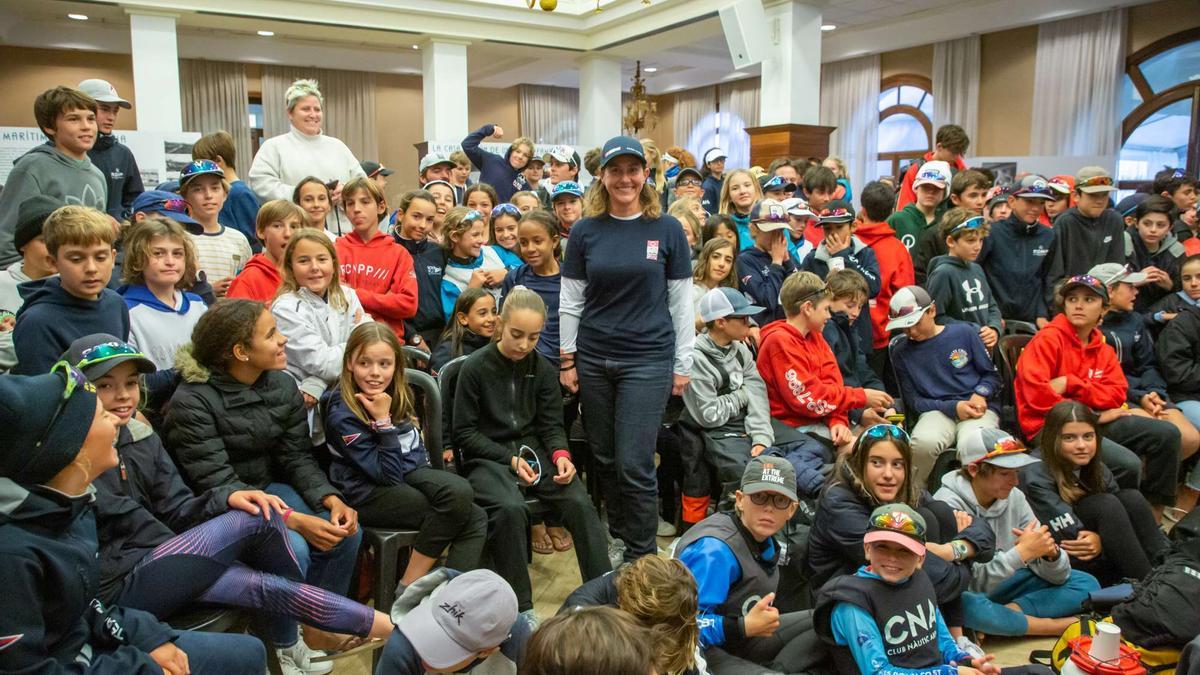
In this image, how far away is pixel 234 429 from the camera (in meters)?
2.24

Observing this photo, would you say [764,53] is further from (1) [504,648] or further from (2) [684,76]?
(1) [504,648]

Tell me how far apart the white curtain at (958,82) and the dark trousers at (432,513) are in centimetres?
1094

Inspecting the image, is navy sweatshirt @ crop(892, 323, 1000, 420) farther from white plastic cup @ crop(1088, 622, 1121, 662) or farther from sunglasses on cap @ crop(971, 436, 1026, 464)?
white plastic cup @ crop(1088, 622, 1121, 662)

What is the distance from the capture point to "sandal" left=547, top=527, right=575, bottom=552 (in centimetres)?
328

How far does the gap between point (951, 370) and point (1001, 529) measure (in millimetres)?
938

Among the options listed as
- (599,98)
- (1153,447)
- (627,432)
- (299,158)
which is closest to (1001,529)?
(1153,447)

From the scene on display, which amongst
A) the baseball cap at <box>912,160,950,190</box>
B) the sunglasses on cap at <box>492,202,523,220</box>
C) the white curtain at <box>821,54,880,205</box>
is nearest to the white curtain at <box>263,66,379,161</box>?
the white curtain at <box>821,54,880,205</box>

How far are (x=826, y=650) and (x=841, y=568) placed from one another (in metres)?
0.41

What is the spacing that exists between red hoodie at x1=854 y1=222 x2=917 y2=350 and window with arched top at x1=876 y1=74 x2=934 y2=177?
28.5ft

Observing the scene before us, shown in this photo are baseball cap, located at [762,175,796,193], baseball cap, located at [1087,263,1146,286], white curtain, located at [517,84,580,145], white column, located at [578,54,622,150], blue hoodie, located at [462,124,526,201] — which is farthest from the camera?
white curtain, located at [517,84,580,145]

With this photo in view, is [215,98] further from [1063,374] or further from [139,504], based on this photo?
[1063,374]

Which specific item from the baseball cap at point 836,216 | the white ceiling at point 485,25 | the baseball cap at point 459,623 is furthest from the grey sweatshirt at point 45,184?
the white ceiling at point 485,25

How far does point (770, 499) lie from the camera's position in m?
2.20

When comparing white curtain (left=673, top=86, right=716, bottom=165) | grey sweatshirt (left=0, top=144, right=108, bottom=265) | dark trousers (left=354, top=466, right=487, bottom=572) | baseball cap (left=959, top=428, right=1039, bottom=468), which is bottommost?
dark trousers (left=354, top=466, right=487, bottom=572)
